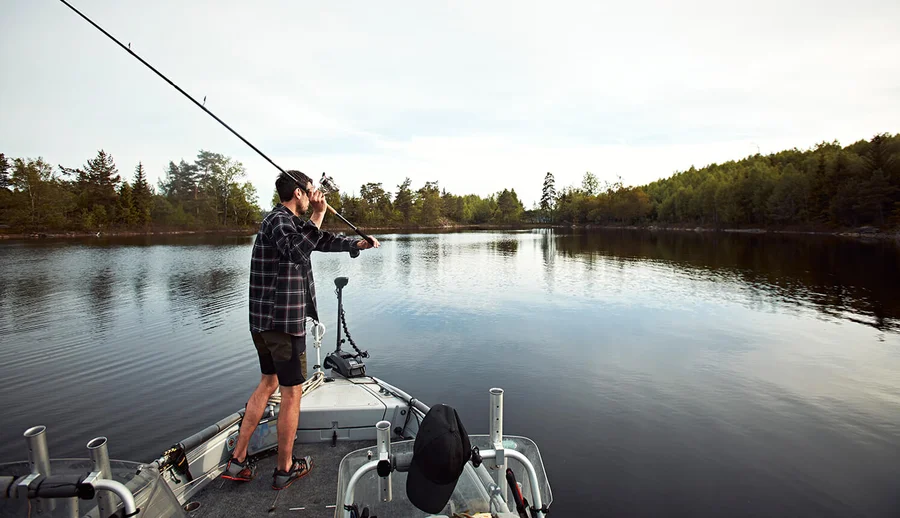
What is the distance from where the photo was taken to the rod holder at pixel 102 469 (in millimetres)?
1695

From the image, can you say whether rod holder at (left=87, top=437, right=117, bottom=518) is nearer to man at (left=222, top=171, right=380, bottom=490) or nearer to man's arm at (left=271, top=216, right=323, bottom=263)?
man at (left=222, top=171, right=380, bottom=490)

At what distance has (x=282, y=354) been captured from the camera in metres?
3.18

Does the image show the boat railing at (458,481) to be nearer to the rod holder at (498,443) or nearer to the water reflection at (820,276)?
the rod holder at (498,443)

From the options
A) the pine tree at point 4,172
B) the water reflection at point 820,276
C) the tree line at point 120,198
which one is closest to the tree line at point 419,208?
the tree line at point 120,198

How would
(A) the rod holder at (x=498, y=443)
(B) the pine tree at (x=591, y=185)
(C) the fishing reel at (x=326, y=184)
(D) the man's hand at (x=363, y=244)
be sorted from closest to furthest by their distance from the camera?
(A) the rod holder at (x=498, y=443)
(D) the man's hand at (x=363, y=244)
(C) the fishing reel at (x=326, y=184)
(B) the pine tree at (x=591, y=185)

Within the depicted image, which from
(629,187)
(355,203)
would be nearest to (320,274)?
(355,203)

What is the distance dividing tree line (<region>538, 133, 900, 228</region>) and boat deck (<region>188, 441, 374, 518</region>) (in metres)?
59.9

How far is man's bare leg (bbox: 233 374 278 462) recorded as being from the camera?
3330 millimetres

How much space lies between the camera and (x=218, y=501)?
10.6 feet

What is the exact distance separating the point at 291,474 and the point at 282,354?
99 centimetres

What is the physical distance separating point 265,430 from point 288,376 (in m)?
0.96

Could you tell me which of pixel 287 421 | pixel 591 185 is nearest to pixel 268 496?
pixel 287 421

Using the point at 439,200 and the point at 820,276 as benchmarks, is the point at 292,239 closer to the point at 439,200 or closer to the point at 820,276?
the point at 820,276

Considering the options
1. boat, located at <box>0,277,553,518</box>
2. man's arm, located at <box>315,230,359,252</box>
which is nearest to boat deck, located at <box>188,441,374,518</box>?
boat, located at <box>0,277,553,518</box>
